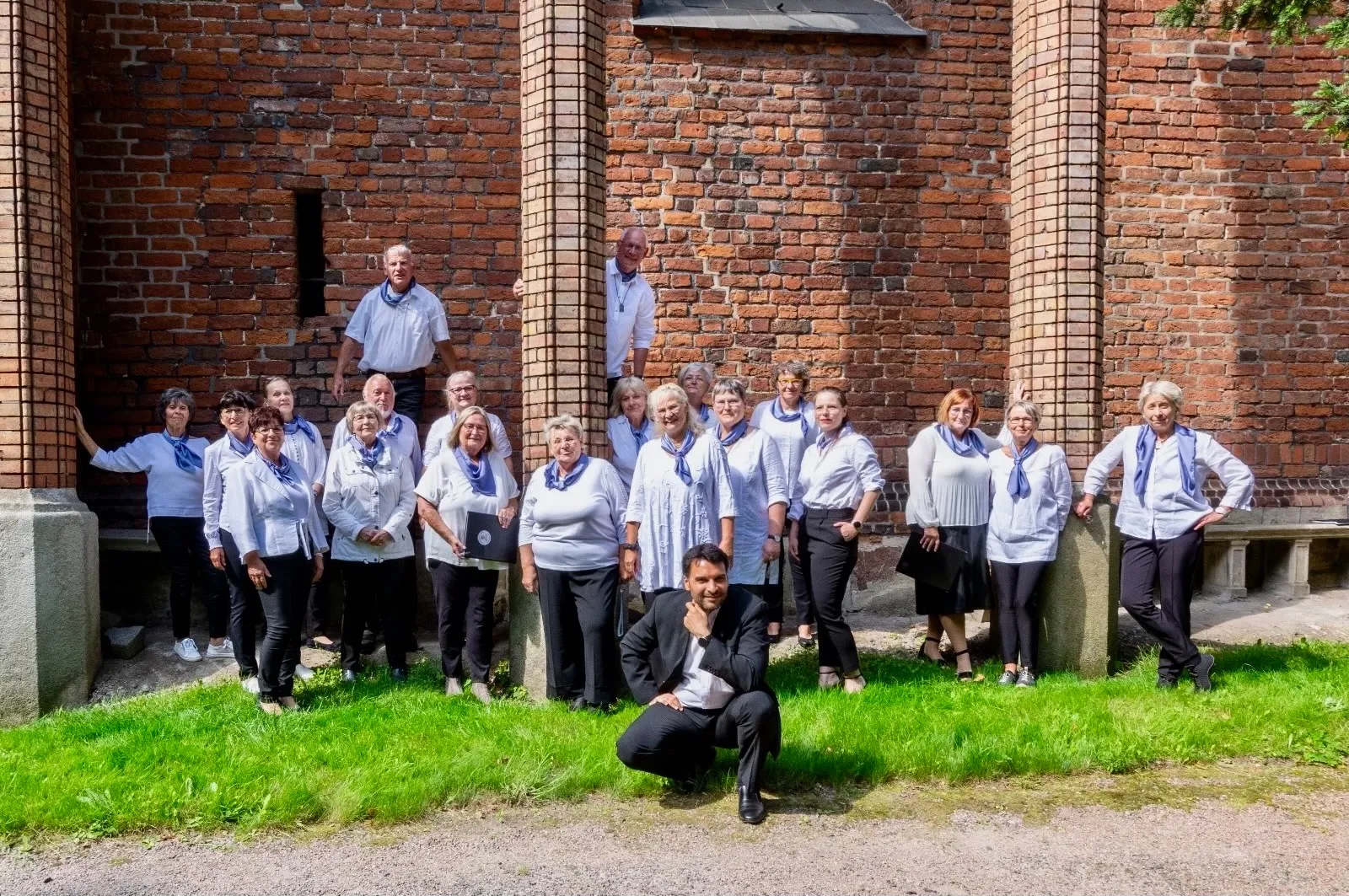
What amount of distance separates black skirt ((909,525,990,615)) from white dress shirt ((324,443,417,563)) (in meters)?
3.31

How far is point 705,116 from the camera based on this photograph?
9.07 metres

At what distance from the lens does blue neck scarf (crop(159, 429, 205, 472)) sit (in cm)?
772

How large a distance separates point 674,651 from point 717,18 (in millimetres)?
6036

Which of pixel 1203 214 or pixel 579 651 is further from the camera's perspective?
pixel 1203 214

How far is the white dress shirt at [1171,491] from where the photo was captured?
6664 millimetres

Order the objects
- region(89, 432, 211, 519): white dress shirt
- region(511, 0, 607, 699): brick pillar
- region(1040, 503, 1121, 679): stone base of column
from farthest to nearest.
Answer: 1. region(89, 432, 211, 519): white dress shirt
2. region(1040, 503, 1121, 679): stone base of column
3. region(511, 0, 607, 699): brick pillar

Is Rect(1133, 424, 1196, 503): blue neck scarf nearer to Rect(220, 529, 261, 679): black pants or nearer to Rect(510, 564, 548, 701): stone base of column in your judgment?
Rect(510, 564, 548, 701): stone base of column

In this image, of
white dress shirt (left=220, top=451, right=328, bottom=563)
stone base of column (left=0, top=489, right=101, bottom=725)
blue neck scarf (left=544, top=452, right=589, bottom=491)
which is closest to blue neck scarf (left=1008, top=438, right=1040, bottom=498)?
blue neck scarf (left=544, top=452, right=589, bottom=491)

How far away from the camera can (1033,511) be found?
6953 mm

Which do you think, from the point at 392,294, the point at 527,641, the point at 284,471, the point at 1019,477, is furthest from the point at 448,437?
the point at 1019,477

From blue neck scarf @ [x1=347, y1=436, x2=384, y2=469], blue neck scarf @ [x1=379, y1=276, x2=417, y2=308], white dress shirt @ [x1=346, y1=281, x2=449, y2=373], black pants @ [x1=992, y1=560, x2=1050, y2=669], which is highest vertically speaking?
blue neck scarf @ [x1=379, y1=276, x2=417, y2=308]

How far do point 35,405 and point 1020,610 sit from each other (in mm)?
6342

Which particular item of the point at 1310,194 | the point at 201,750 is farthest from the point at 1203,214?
the point at 201,750

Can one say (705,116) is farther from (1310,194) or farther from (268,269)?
(1310,194)
